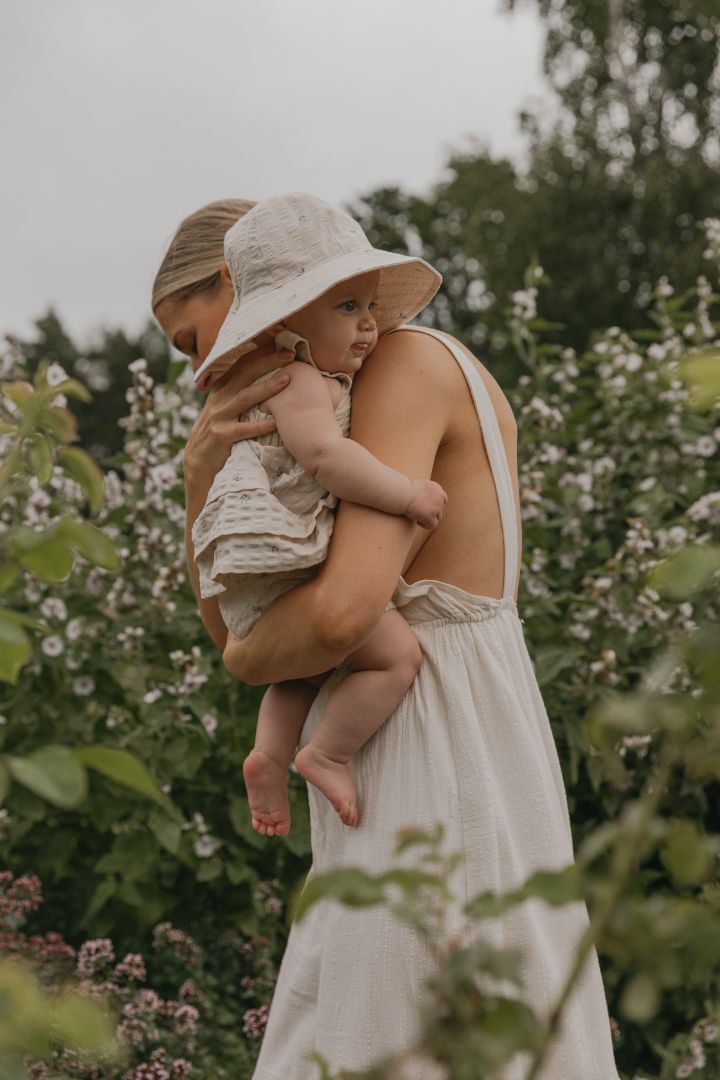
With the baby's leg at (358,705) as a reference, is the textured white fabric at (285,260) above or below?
above

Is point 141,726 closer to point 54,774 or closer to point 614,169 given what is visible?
point 54,774

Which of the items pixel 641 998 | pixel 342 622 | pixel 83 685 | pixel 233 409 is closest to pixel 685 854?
pixel 641 998

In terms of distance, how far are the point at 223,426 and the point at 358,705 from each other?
42 centimetres

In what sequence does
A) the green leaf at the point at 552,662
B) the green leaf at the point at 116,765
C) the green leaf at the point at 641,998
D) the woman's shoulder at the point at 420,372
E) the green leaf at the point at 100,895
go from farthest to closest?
the green leaf at the point at 100,895
the green leaf at the point at 552,662
the woman's shoulder at the point at 420,372
the green leaf at the point at 116,765
the green leaf at the point at 641,998

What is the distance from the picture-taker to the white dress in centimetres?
171

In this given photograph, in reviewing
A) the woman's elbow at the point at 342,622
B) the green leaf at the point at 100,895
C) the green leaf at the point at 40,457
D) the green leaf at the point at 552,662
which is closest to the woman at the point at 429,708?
the woman's elbow at the point at 342,622

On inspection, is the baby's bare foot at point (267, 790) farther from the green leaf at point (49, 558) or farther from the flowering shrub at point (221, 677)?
the flowering shrub at point (221, 677)

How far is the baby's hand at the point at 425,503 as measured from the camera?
5.49ft

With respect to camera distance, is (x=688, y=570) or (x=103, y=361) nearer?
(x=688, y=570)

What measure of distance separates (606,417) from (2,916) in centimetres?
217

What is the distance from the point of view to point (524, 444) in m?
4.00

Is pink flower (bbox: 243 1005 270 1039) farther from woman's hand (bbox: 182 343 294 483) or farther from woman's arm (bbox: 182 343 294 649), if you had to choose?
woman's hand (bbox: 182 343 294 483)

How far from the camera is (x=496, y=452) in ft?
6.00

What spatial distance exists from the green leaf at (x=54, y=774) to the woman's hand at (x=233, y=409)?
1194mm
